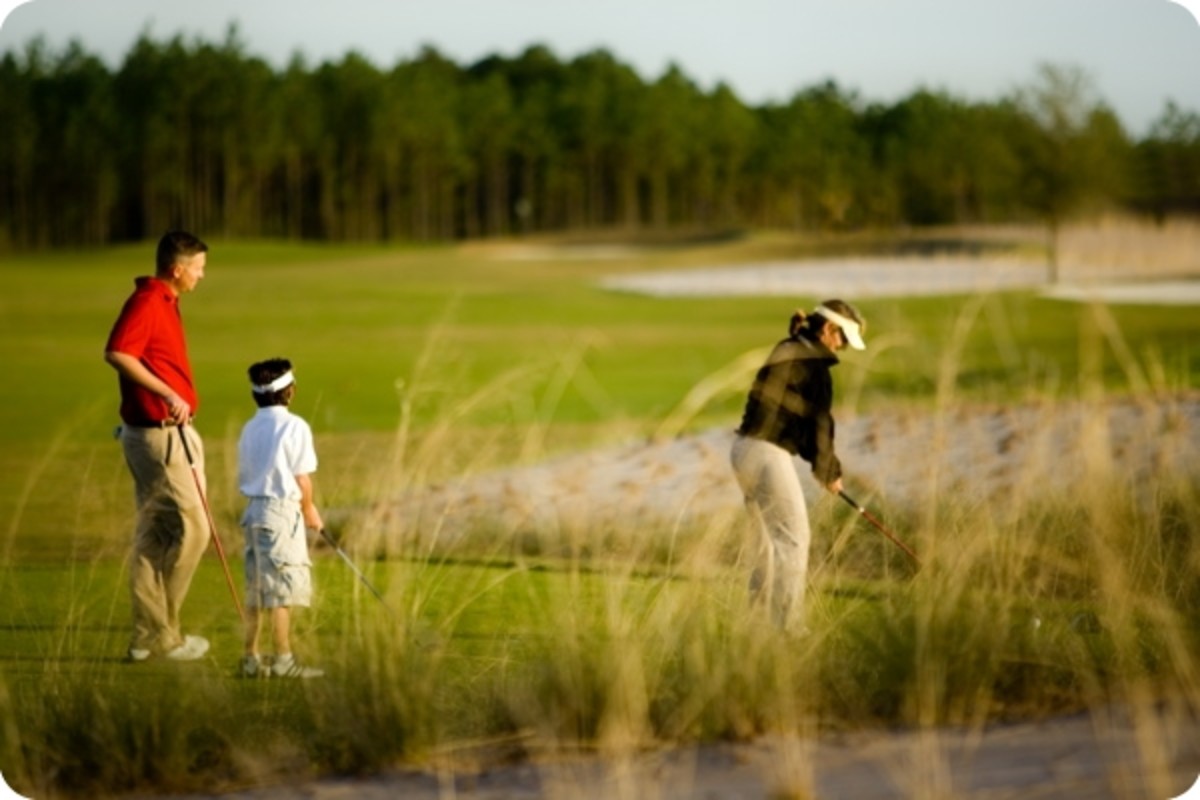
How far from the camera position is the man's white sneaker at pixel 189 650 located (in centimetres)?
720

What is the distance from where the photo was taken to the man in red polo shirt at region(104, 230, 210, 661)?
278 inches

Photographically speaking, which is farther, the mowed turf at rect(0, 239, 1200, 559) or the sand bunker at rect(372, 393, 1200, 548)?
the mowed turf at rect(0, 239, 1200, 559)

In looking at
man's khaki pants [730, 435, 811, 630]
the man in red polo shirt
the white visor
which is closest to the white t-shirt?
the man in red polo shirt

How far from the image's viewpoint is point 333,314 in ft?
99.0

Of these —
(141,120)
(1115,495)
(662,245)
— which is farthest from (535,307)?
(1115,495)

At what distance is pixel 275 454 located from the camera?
6.85 meters

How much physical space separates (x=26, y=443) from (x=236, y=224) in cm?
1472

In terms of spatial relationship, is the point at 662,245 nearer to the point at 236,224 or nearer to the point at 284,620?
the point at 236,224

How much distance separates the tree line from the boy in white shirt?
5.91 meters

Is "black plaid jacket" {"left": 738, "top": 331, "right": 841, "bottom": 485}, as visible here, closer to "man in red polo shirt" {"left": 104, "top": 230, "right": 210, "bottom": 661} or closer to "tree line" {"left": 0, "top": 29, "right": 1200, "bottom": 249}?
"man in red polo shirt" {"left": 104, "top": 230, "right": 210, "bottom": 661}

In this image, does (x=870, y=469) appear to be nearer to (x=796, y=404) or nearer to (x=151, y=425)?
(x=796, y=404)

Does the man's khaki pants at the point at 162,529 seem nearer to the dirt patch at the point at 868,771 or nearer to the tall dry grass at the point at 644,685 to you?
the tall dry grass at the point at 644,685

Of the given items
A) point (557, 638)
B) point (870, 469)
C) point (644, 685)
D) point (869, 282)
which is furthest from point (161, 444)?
point (869, 282)

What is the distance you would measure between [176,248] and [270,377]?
72cm
